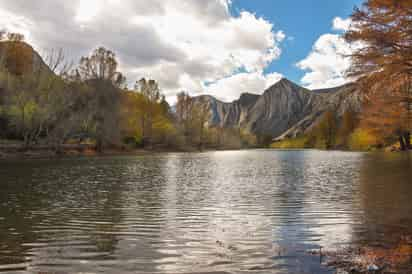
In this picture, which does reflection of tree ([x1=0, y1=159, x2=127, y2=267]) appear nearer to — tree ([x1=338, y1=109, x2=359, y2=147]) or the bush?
the bush

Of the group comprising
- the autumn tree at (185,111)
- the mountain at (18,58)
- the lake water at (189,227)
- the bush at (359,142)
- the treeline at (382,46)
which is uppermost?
the mountain at (18,58)

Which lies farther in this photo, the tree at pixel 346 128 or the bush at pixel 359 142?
the tree at pixel 346 128

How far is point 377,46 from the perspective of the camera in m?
18.7

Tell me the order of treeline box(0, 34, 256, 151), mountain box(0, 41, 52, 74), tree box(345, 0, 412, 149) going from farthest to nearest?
1. mountain box(0, 41, 52, 74)
2. treeline box(0, 34, 256, 151)
3. tree box(345, 0, 412, 149)

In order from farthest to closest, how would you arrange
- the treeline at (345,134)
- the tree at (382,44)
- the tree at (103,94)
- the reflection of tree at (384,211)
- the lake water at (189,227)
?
1. the treeline at (345,134)
2. the tree at (103,94)
3. the tree at (382,44)
4. the reflection of tree at (384,211)
5. the lake water at (189,227)

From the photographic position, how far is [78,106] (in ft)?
234

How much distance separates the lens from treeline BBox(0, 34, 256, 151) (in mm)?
57781

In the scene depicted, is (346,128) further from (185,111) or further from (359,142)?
(185,111)

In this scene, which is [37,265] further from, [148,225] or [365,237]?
[365,237]

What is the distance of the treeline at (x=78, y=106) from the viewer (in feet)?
190

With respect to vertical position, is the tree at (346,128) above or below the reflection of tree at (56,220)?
above

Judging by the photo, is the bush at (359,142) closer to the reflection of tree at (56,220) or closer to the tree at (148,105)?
the tree at (148,105)

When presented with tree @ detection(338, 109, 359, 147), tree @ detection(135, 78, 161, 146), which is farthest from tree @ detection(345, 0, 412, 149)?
tree @ detection(338, 109, 359, 147)

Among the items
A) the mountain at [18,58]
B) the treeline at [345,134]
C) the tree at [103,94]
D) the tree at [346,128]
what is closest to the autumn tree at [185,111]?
the tree at [103,94]
